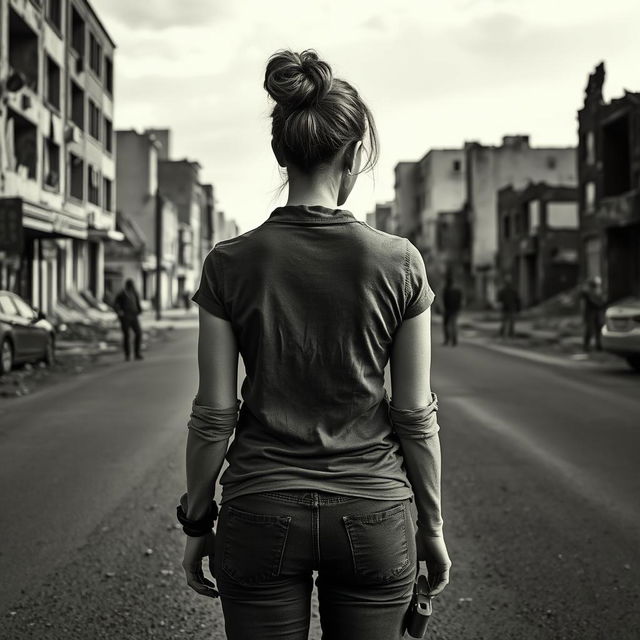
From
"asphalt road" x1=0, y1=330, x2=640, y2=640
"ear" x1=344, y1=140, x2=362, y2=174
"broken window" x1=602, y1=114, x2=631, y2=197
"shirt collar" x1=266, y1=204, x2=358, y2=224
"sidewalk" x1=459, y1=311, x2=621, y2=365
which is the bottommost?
"asphalt road" x1=0, y1=330, x2=640, y2=640

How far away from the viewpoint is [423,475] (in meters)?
2.03

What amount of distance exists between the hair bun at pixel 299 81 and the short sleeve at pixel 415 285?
39 cm

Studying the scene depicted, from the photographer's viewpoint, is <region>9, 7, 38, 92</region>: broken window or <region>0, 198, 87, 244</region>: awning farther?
<region>9, 7, 38, 92</region>: broken window

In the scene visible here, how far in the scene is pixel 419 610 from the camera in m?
2.03

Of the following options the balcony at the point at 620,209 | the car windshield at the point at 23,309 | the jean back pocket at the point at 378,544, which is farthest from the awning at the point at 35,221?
the balcony at the point at 620,209

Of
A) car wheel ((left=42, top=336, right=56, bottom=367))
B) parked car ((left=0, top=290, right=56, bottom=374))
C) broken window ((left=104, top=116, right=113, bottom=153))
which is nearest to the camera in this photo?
parked car ((left=0, top=290, right=56, bottom=374))

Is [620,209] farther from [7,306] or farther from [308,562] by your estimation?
[308,562]

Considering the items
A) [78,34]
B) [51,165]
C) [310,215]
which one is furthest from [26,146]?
[310,215]

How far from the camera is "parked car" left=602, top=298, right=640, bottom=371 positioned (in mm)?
15555

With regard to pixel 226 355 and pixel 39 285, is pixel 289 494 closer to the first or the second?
pixel 226 355

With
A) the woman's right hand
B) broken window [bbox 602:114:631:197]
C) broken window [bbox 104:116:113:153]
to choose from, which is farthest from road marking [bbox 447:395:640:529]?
broken window [bbox 104:116:113:153]

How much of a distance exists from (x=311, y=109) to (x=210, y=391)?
27.0 inches

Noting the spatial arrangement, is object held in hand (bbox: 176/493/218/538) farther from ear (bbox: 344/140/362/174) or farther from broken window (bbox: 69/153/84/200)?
broken window (bbox: 69/153/84/200)

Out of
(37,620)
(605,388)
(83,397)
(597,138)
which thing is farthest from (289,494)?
(597,138)
